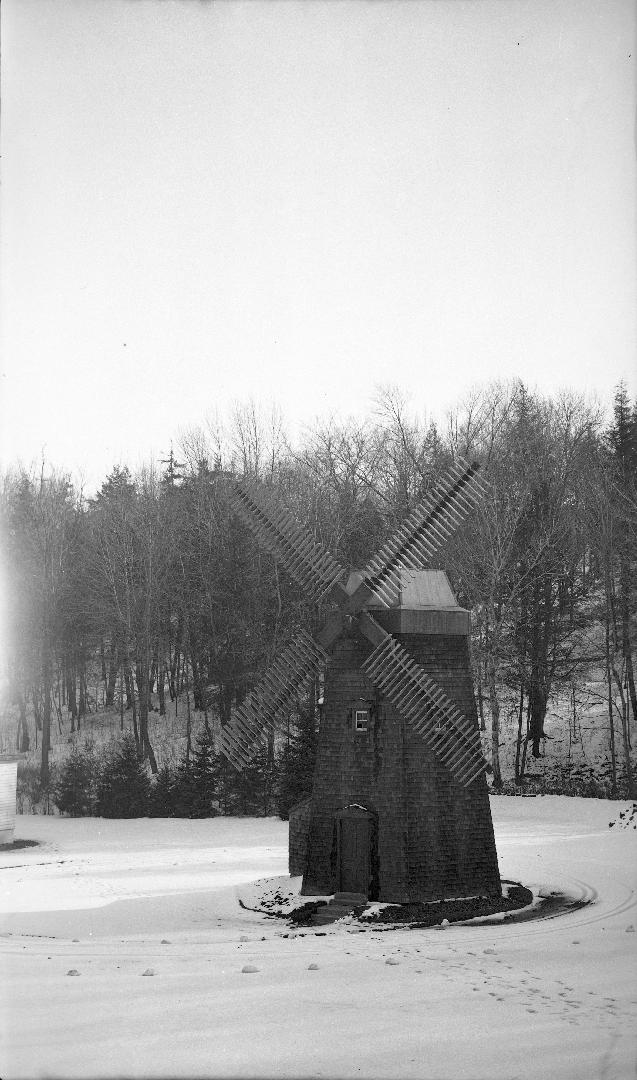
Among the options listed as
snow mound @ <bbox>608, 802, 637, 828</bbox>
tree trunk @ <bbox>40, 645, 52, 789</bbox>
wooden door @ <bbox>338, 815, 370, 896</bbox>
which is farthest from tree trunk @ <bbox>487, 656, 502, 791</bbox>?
tree trunk @ <bbox>40, 645, 52, 789</bbox>

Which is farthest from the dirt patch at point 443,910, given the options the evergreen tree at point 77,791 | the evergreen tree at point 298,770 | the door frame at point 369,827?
the evergreen tree at point 77,791

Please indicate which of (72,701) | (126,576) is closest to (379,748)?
(126,576)

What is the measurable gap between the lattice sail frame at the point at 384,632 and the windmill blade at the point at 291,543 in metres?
0.02

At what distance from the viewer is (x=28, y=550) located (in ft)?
112

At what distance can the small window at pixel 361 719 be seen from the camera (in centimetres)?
1468

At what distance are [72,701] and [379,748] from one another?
89.0 ft

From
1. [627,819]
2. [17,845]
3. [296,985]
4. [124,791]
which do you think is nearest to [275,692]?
[296,985]

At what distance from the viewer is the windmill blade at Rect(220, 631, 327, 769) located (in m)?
15.5

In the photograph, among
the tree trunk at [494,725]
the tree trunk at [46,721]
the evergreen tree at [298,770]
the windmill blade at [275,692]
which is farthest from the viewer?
the tree trunk at [46,721]

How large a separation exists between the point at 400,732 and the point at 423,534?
Answer: 2948 millimetres

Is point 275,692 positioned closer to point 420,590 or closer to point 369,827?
point 369,827

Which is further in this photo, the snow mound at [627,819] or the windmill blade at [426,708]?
the snow mound at [627,819]

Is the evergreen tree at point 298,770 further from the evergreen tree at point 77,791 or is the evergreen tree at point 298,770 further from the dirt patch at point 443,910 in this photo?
the dirt patch at point 443,910

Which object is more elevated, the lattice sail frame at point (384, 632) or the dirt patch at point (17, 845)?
the lattice sail frame at point (384, 632)
